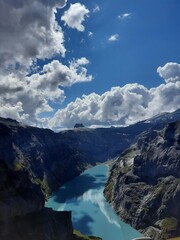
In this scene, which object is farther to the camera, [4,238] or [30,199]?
[30,199]

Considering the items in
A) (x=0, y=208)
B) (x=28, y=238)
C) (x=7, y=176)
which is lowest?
(x=28, y=238)

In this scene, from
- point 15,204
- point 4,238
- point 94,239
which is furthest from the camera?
point 94,239

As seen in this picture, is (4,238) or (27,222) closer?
(4,238)

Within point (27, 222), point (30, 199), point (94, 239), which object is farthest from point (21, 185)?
point (94, 239)

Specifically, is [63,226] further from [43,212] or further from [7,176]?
[7,176]

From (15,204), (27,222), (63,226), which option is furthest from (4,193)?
(63,226)

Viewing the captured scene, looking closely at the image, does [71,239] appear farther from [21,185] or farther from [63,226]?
[21,185]

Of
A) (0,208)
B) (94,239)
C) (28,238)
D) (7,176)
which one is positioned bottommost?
(94,239)

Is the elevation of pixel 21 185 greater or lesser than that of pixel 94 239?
greater

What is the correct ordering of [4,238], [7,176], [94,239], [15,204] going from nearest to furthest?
[4,238] < [15,204] < [7,176] < [94,239]
